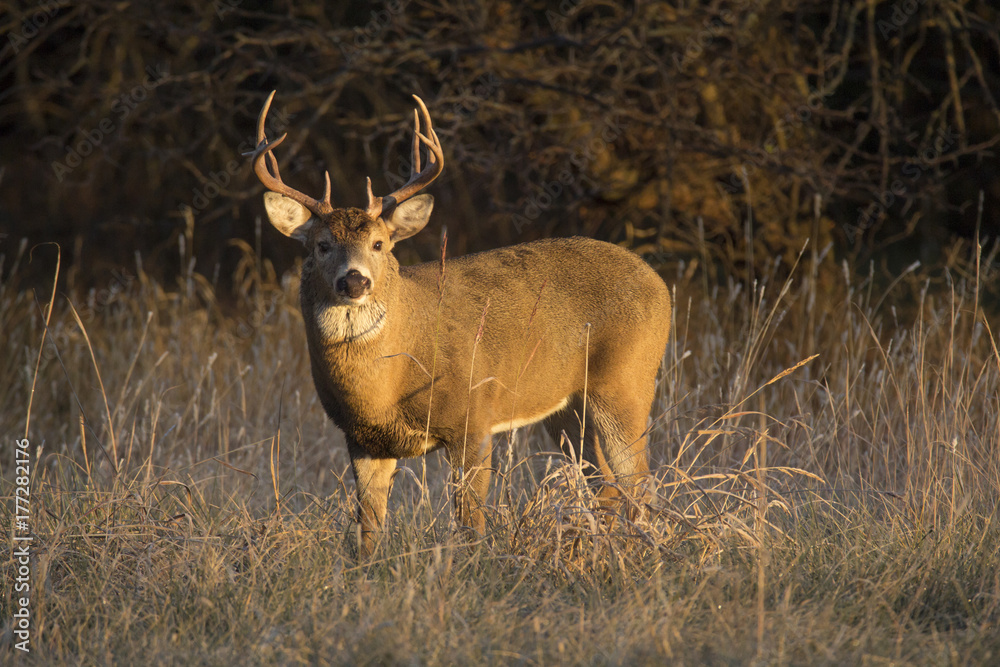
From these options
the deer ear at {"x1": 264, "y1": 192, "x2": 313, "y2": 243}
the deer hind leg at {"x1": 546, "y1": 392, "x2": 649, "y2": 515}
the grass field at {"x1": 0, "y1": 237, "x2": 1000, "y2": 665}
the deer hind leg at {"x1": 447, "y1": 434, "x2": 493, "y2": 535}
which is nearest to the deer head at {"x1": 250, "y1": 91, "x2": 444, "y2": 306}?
the deer ear at {"x1": 264, "y1": 192, "x2": 313, "y2": 243}

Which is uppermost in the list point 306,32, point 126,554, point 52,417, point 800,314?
point 306,32

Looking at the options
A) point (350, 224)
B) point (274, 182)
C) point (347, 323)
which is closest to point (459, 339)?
point (347, 323)

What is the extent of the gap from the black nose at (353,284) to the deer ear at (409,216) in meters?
0.49

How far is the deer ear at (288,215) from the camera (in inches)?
162

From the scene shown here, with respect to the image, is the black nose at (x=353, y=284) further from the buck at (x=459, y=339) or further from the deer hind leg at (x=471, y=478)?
the deer hind leg at (x=471, y=478)

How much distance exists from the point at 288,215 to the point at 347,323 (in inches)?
22.4

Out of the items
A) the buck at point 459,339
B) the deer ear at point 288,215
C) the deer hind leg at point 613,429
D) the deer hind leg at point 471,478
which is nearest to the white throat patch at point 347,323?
the buck at point 459,339

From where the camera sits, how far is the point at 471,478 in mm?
3799

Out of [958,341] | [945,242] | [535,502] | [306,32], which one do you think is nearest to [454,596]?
[535,502]

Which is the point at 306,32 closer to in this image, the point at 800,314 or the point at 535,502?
the point at 800,314

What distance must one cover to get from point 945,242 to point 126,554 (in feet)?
24.4

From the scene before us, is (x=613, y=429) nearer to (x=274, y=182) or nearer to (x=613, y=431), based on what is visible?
(x=613, y=431)

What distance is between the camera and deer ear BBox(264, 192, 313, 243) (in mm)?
4125

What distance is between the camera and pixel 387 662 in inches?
102
